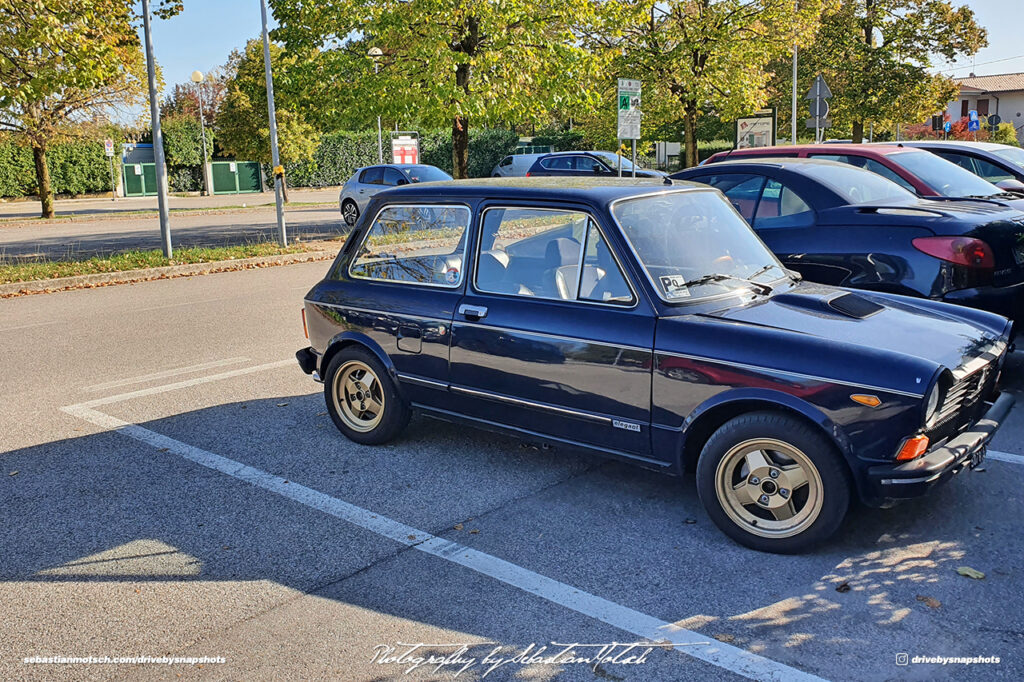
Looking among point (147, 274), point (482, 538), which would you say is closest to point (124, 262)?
point (147, 274)

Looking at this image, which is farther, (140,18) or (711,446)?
(140,18)

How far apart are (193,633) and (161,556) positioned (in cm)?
85

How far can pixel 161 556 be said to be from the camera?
4406mm

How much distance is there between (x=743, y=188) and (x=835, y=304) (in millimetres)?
3220

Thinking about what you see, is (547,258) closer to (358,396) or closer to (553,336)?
(553,336)

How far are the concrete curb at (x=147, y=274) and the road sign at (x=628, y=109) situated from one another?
17.7 ft

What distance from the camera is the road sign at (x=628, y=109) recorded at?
51.6 feet

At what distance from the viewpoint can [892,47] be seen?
36469 mm

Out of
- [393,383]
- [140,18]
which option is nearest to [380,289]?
[393,383]

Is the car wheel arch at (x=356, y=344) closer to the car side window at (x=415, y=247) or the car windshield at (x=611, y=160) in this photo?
the car side window at (x=415, y=247)

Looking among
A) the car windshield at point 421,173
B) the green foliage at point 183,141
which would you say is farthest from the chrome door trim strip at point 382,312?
the green foliage at point 183,141

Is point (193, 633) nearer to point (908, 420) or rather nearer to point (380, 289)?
point (380, 289)

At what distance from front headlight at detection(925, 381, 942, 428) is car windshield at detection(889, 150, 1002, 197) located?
5.05m

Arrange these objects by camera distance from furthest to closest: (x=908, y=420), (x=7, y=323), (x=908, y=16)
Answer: (x=908, y=16)
(x=7, y=323)
(x=908, y=420)
